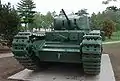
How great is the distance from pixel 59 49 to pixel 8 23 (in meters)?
7.68

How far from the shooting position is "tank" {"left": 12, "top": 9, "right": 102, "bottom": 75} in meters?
7.21

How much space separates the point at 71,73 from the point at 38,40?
1.55 m

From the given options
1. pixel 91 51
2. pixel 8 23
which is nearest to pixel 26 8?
pixel 8 23

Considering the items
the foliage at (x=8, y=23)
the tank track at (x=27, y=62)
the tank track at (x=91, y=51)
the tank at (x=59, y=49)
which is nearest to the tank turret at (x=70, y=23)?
the tank at (x=59, y=49)

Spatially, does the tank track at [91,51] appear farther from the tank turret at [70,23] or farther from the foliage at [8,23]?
the foliage at [8,23]

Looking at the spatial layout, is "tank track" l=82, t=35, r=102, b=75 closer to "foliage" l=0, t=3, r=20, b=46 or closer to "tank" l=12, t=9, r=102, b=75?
"tank" l=12, t=9, r=102, b=75

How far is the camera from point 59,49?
27.0 feet

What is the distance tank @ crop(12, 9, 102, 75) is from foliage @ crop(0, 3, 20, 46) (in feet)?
20.7

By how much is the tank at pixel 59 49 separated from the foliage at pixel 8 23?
630 cm

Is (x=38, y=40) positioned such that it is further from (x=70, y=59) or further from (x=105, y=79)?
(x=105, y=79)

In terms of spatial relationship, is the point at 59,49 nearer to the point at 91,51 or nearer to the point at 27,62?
the point at 27,62

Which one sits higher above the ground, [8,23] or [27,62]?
[8,23]

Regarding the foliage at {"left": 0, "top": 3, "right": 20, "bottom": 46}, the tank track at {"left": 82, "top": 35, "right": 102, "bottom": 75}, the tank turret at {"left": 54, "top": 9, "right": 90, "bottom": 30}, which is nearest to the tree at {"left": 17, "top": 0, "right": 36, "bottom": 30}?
the foliage at {"left": 0, "top": 3, "right": 20, "bottom": 46}

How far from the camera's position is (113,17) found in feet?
192
